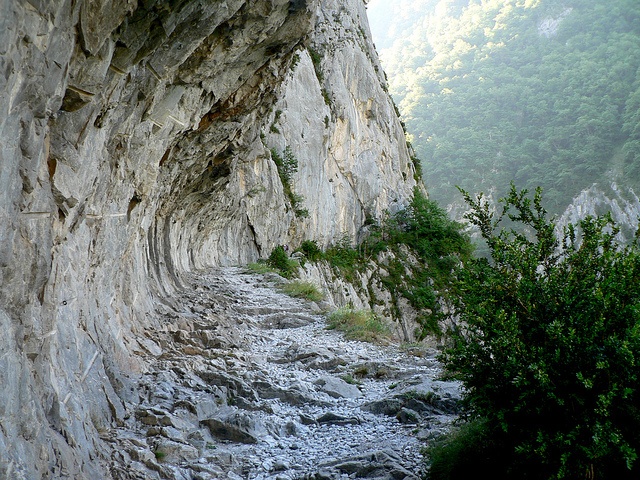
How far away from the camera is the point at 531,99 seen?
9100cm

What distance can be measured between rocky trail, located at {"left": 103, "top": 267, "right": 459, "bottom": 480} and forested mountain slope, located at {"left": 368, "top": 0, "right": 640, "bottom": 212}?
2897 inches

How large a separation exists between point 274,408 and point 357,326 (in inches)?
213

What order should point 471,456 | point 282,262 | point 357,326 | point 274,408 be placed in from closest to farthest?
point 471,456
point 274,408
point 357,326
point 282,262

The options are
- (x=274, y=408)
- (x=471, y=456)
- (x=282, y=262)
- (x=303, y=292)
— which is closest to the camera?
(x=471, y=456)

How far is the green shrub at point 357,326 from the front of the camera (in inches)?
457

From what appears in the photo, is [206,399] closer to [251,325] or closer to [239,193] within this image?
[251,325]

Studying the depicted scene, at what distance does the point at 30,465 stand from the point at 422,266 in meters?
36.9

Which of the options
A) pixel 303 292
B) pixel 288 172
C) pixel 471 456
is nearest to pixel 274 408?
pixel 471 456

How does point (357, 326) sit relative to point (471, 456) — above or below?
above

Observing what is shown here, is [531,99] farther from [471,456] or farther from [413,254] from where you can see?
[471,456]

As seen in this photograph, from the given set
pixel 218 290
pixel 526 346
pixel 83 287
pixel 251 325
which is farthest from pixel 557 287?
pixel 218 290

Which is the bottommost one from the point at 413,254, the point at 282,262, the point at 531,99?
the point at 282,262

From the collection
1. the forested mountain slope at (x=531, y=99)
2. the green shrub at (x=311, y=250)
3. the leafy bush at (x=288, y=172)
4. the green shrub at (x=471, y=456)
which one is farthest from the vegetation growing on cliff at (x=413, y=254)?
the forested mountain slope at (x=531, y=99)

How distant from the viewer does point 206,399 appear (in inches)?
262
